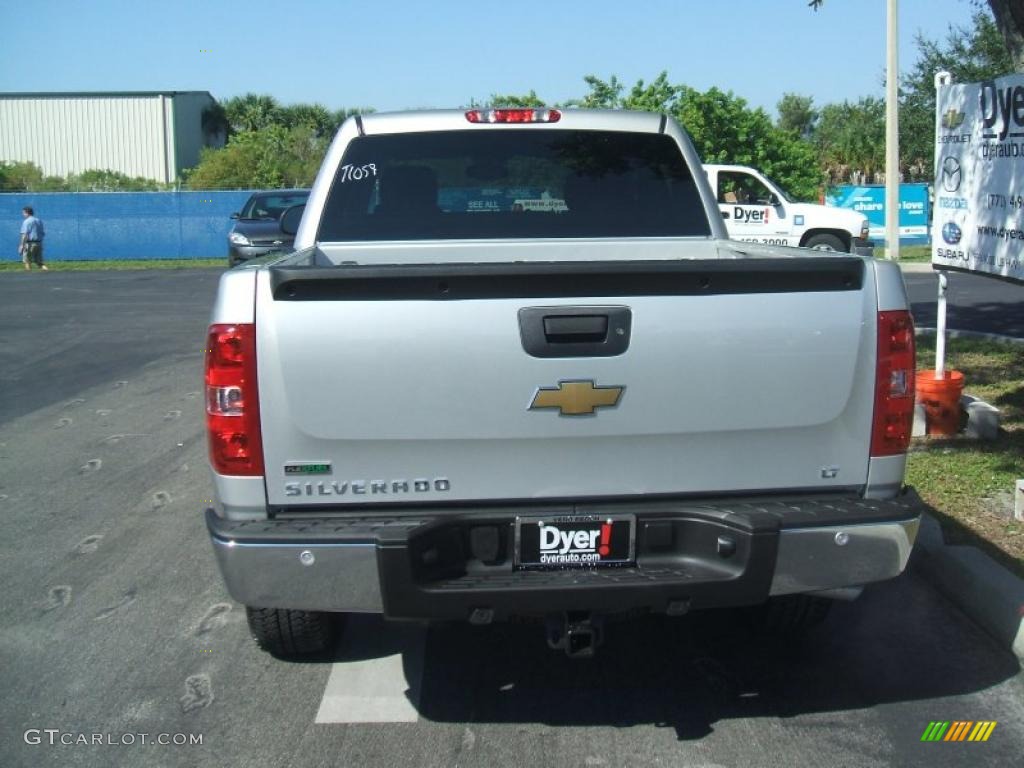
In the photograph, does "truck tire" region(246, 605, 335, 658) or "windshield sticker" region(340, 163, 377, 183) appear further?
"windshield sticker" region(340, 163, 377, 183)

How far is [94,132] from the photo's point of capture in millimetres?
56875

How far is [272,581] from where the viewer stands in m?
3.55

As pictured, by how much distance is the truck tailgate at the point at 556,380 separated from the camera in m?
3.50

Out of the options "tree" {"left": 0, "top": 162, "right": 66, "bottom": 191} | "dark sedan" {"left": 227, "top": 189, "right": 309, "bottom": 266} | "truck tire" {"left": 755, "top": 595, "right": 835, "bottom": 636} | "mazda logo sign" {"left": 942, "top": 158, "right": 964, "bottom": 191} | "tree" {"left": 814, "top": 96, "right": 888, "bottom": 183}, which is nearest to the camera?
"truck tire" {"left": 755, "top": 595, "right": 835, "bottom": 636}

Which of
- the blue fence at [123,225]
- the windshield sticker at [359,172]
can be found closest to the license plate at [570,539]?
the windshield sticker at [359,172]

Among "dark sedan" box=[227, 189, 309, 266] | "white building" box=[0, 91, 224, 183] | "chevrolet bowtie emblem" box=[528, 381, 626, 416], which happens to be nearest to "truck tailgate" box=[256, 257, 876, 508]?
"chevrolet bowtie emblem" box=[528, 381, 626, 416]

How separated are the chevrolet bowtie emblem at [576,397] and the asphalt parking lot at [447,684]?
1175mm

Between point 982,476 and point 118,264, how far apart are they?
1051 inches

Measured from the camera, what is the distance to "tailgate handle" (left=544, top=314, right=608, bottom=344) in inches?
138

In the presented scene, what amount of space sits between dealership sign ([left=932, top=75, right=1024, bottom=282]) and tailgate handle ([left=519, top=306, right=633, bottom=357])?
4.38 meters

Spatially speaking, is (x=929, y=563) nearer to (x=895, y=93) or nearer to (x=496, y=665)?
(x=496, y=665)

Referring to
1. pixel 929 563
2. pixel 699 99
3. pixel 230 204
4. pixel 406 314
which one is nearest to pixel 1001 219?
pixel 929 563

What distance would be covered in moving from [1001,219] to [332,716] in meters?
5.35

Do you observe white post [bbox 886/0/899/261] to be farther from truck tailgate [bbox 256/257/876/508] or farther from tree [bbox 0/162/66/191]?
tree [bbox 0/162/66/191]
